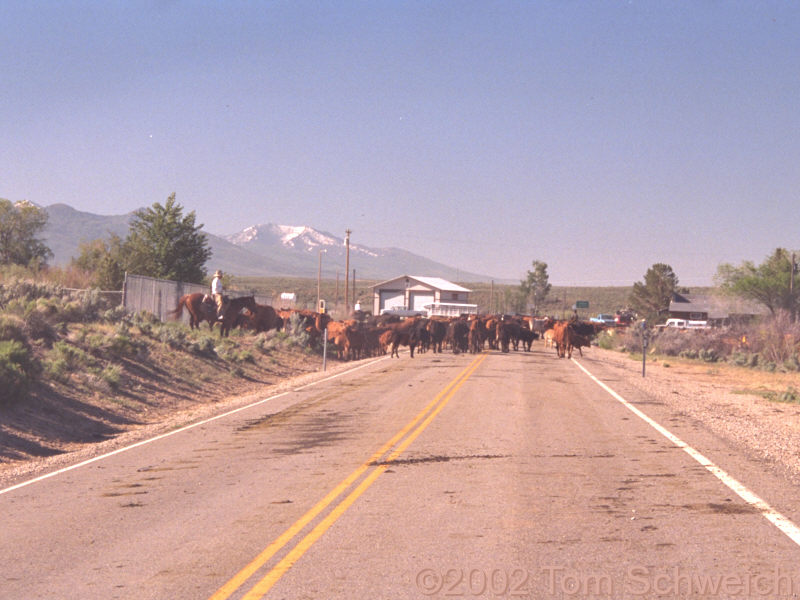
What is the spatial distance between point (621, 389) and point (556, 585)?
63.5ft

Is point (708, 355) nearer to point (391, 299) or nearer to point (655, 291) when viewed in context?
point (655, 291)

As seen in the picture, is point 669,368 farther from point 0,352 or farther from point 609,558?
point 609,558

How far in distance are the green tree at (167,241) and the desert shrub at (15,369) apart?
3793cm

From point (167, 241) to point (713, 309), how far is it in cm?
4886

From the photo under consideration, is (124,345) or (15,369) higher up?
(124,345)

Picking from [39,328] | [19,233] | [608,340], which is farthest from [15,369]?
[19,233]

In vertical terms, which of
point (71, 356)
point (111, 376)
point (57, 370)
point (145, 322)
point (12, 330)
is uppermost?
point (145, 322)

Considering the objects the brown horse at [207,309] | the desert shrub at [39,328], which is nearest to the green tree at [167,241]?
the brown horse at [207,309]

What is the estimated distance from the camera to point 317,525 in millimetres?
8516

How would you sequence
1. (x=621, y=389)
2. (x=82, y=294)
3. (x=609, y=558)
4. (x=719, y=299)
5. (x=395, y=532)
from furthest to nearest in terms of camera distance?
(x=719, y=299) → (x=82, y=294) → (x=621, y=389) → (x=395, y=532) → (x=609, y=558)

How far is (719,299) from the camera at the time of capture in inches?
2854

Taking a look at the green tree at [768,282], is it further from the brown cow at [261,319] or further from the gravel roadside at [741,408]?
the brown cow at [261,319]


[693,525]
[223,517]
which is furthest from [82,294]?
[693,525]

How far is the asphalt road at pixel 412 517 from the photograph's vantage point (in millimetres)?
6738
